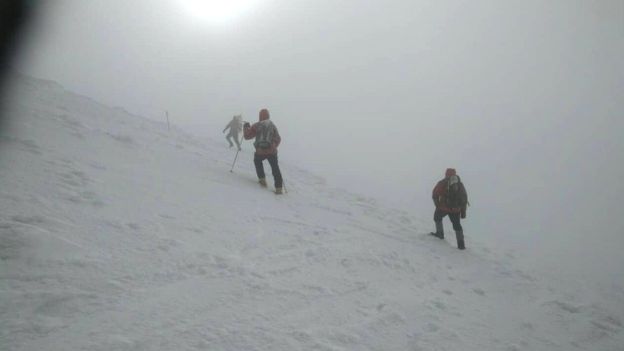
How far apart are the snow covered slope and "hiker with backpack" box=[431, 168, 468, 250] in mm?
694

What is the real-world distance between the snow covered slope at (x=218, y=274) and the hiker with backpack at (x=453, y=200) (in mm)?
694

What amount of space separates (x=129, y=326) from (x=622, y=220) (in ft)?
299

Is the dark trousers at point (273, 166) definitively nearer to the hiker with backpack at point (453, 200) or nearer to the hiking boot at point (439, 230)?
the hiker with backpack at point (453, 200)

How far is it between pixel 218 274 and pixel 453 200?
763 cm

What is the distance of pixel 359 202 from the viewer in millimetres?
13883

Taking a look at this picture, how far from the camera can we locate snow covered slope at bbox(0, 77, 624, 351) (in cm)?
383

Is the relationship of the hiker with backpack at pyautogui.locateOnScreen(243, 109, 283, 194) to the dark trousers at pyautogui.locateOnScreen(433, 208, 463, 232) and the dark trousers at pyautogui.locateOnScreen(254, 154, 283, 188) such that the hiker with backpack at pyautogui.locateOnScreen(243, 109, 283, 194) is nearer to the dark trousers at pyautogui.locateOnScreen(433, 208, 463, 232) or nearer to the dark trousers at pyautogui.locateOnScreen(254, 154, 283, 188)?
the dark trousers at pyautogui.locateOnScreen(254, 154, 283, 188)

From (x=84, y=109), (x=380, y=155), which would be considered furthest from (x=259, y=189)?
(x=380, y=155)

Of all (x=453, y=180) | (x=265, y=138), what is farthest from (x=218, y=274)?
(x=453, y=180)

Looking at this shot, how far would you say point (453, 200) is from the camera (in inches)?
415

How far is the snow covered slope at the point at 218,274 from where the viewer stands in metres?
3.83

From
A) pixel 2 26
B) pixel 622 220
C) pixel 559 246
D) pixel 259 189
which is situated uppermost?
pixel 622 220

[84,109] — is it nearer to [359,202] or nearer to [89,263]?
[359,202]

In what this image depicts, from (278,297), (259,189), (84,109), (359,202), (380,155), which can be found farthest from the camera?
(380,155)
